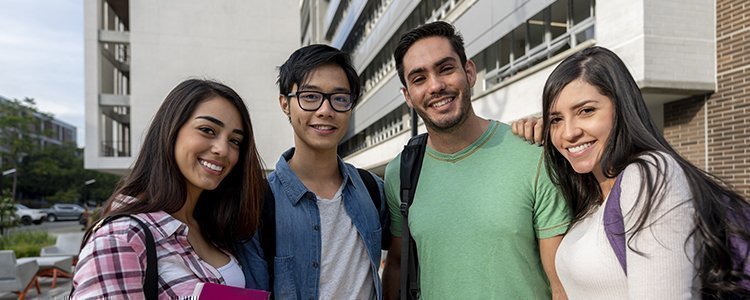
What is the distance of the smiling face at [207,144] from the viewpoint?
199 cm

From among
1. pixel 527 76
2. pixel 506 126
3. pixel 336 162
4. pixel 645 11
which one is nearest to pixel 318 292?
pixel 336 162

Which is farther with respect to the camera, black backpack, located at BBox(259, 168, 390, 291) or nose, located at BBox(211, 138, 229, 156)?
black backpack, located at BBox(259, 168, 390, 291)

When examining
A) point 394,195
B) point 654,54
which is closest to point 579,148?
point 394,195

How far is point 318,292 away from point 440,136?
3.32 feet

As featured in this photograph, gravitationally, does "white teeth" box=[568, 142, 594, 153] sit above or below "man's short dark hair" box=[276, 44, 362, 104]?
below

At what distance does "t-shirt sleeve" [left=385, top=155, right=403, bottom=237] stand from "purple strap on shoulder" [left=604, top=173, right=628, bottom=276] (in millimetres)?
1150

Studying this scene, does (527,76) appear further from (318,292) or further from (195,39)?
(195,39)

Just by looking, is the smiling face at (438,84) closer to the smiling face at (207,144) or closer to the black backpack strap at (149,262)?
the smiling face at (207,144)

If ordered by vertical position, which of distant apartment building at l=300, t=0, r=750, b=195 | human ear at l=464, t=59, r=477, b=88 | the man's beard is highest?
distant apartment building at l=300, t=0, r=750, b=195

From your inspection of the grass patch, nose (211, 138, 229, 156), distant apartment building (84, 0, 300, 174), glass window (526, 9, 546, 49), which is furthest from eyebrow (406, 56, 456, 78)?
distant apartment building (84, 0, 300, 174)

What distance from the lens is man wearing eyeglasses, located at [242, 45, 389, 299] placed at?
227 cm

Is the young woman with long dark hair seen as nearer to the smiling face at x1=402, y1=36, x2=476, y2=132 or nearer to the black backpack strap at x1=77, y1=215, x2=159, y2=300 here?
the black backpack strap at x1=77, y1=215, x2=159, y2=300

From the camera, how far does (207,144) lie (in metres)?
2.03

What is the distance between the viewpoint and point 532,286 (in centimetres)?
219
